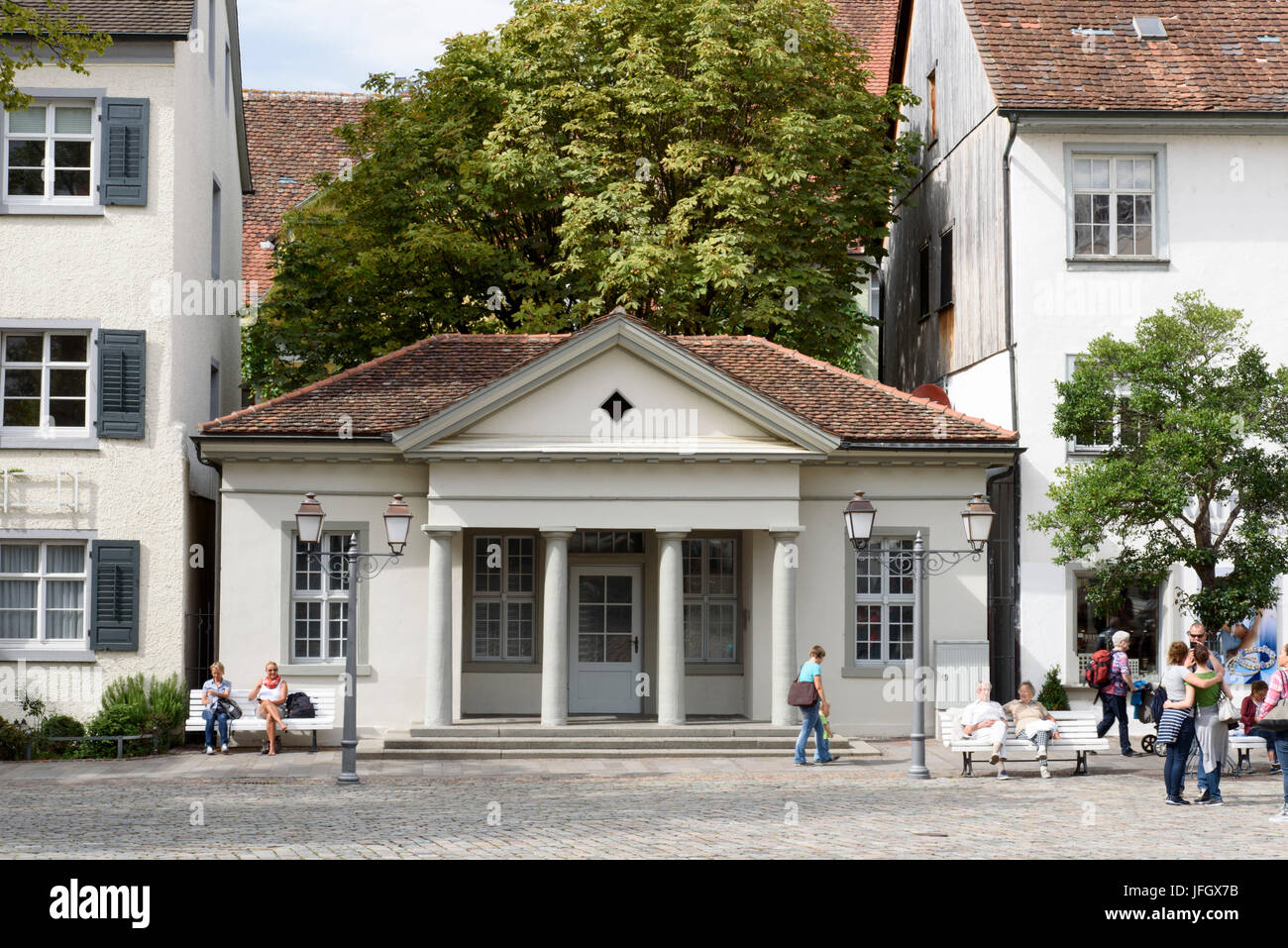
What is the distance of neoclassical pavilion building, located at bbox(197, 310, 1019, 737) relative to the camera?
22.8 metres

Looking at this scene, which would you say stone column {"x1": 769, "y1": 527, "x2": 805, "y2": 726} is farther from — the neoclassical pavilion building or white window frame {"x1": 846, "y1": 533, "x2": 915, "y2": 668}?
white window frame {"x1": 846, "y1": 533, "x2": 915, "y2": 668}

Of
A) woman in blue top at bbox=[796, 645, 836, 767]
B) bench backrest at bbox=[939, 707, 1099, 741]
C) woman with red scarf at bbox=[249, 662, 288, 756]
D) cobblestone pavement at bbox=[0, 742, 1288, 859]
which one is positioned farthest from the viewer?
woman with red scarf at bbox=[249, 662, 288, 756]

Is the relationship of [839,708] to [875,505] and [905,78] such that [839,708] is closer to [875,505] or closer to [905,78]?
[875,505]

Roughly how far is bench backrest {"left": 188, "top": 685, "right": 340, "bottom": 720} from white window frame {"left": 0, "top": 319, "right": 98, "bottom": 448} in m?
4.28

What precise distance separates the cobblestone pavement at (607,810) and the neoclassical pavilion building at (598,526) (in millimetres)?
2136

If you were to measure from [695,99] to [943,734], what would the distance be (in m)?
14.0

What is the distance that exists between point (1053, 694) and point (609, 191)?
40.3 ft

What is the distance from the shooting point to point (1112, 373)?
66.6 ft

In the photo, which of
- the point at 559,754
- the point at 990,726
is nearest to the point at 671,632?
the point at 559,754

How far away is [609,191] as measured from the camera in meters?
28.9

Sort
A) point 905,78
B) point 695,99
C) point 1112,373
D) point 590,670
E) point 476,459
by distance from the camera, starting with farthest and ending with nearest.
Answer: point 905,78, point 695,99, point 590,670, point 476,459, point 1112,373

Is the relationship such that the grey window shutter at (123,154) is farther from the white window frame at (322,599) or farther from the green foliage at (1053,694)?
the green foliage at (1053,694)

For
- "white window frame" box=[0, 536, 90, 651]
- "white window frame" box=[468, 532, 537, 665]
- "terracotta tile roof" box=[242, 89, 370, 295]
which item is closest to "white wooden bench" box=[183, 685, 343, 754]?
"white window frame" box=[0, 536, 90, 651]

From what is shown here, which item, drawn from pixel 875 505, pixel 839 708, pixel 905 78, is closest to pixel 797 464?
pixel 875 505
